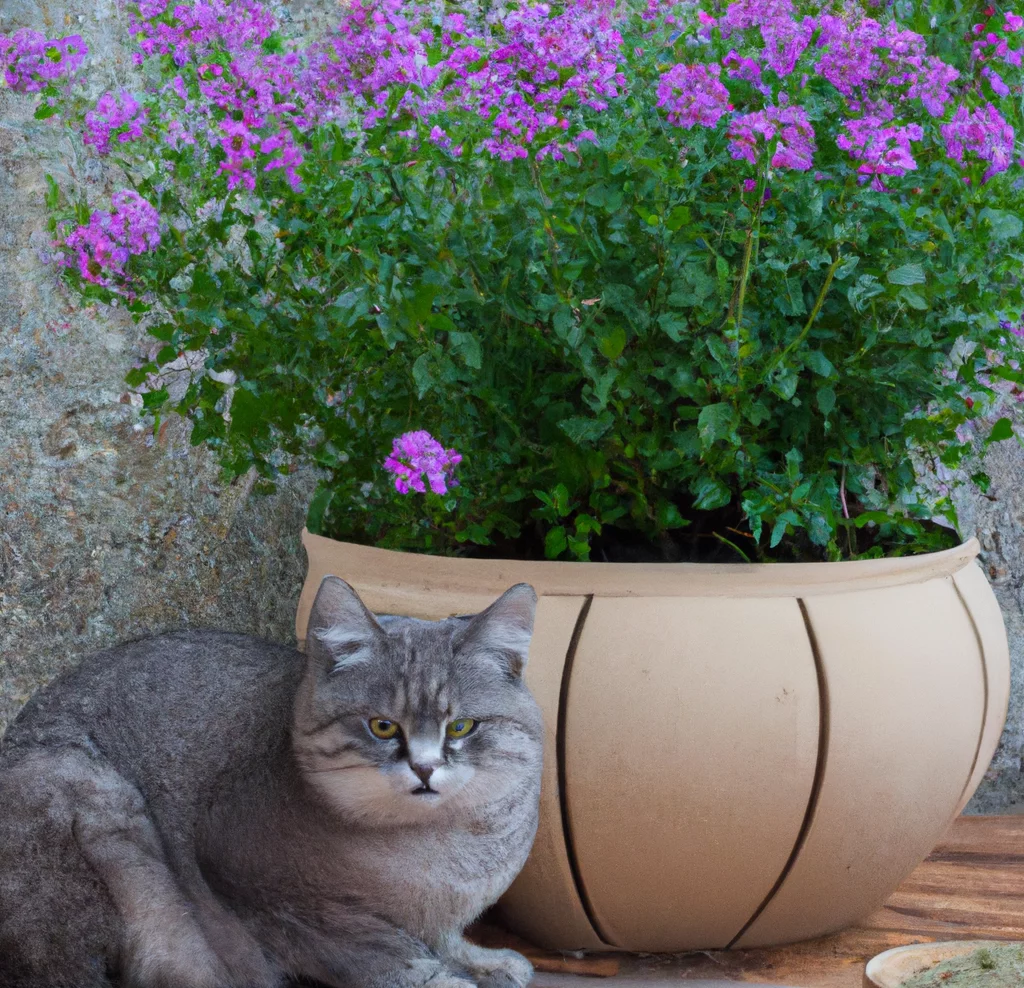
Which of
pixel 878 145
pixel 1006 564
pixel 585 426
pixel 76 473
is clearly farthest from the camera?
pixel 1006 564

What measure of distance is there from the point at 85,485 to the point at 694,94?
1.18 meters

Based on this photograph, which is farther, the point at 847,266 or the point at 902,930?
the point at 902,930

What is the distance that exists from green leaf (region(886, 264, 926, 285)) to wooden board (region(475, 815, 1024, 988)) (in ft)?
2.50

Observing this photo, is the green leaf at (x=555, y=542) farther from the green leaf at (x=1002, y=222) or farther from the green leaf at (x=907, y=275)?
the green leaf at (x=1002, y=222)

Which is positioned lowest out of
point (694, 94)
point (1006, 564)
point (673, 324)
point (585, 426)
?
point (1006, 564)

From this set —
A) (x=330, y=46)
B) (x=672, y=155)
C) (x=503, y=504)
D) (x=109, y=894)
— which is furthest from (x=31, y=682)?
(x=672, y=155)

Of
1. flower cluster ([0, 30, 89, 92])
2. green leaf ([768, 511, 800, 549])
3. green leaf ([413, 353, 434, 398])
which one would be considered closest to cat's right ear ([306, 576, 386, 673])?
green leaf ([413, 353, 434, 398])

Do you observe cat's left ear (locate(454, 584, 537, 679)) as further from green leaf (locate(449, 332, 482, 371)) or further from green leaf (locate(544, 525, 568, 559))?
green leaf (locate(449, 332, 482, 371))

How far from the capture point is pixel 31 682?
1881 mm

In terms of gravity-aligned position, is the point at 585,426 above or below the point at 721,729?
above

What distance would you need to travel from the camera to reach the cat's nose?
1.14m

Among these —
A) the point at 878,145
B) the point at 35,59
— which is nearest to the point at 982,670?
the point at 878,145

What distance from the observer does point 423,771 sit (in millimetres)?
1144

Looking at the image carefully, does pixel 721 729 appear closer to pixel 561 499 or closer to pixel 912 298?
pixel 561 499
